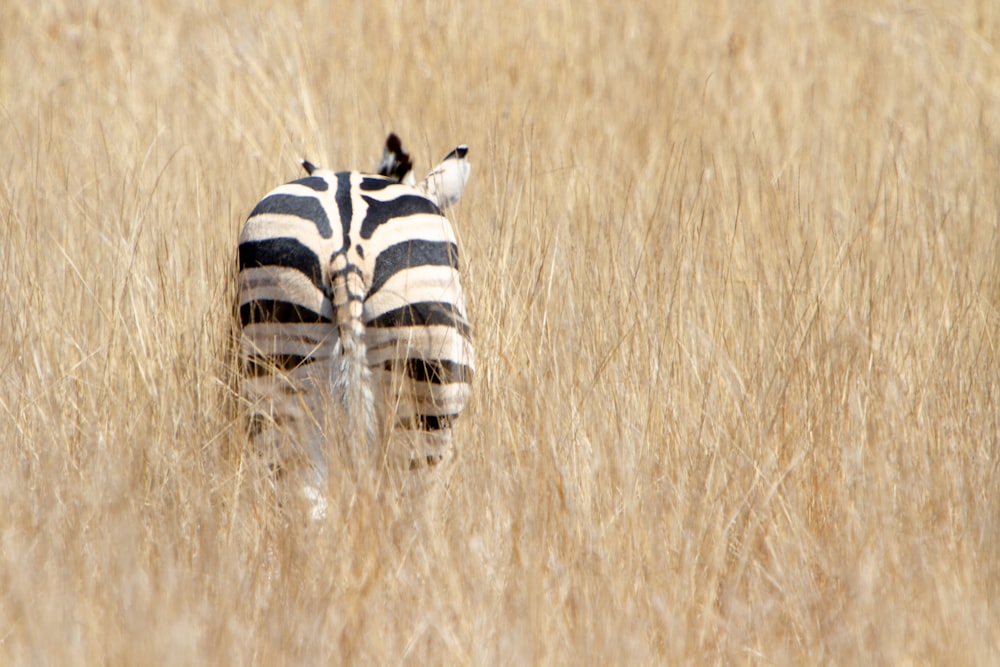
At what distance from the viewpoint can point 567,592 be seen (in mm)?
2119

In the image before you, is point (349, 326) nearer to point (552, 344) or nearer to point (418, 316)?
point (418, 316)

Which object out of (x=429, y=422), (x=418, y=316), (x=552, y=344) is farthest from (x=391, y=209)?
(x=552, y=344)

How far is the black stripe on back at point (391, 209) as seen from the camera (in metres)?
2.28

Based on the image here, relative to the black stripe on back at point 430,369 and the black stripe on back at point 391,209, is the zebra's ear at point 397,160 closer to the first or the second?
the black stripe on back at point 391,209

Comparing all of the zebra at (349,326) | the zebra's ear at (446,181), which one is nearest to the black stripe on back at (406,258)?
the zebra at (349,326)

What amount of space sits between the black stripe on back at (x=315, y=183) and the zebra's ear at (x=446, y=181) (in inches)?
10.5

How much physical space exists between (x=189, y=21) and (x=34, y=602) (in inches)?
148

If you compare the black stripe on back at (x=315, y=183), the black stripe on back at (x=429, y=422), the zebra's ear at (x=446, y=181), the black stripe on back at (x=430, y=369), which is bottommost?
the black stripe on back at (x=429, y=422)

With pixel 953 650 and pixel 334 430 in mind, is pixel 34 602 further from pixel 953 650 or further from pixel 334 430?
pixel 953 650

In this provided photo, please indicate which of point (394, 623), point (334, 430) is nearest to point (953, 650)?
point (394, 623)

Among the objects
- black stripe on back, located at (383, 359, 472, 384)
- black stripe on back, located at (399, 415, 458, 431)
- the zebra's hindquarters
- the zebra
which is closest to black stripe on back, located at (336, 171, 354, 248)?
the zebra

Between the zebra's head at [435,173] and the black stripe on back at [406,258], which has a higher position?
the zebra's head at [435,173]

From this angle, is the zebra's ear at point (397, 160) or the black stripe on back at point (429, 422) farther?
the zebra's ear at point (397, 160)

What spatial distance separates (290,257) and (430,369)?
0.38 meters
